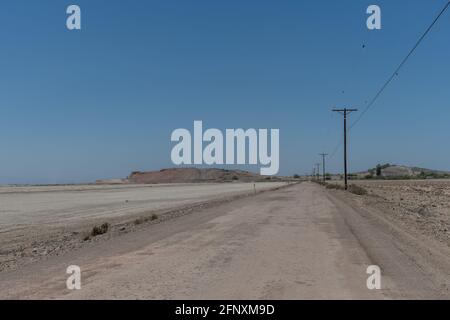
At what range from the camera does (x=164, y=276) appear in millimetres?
9273

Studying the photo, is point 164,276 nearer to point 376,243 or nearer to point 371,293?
point 371,293

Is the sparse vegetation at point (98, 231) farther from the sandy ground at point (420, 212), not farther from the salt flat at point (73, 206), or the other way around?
the sandy ground at point (420, 212)

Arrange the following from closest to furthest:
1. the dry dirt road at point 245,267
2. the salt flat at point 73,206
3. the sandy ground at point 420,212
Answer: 1. the dry dirt road at point 245,267
2. the sandy ground at point 420,212
3. the salt flat at point 73,206

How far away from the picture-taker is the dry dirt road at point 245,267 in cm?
798

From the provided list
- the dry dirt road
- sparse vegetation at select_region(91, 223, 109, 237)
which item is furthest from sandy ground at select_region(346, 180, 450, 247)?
sparse vegetation at select_region(91, 223, 109, 237)

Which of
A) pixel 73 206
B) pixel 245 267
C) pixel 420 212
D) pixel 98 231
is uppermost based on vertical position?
pixel 245 267

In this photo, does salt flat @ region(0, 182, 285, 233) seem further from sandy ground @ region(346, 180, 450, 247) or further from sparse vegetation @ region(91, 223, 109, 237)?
sandy ground @ region(346, 180, 450, 247)

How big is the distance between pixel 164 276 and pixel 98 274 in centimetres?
128

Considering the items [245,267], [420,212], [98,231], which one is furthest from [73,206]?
[245,267]

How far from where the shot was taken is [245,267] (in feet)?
33.0

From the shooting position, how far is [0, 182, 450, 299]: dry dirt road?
7.98 m

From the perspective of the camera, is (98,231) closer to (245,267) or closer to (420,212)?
(245,267)

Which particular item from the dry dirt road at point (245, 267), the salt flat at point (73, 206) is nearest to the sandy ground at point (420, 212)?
the dry dirt road at point (245, 267)
